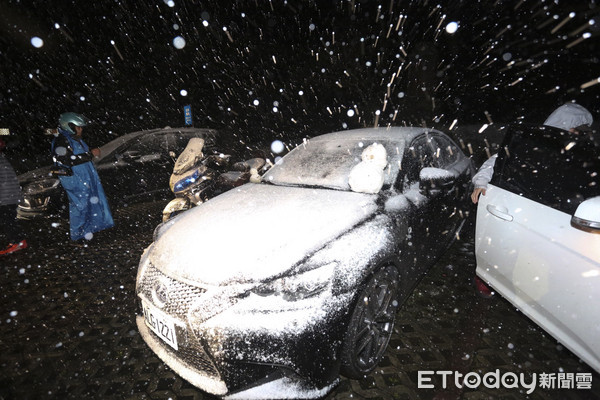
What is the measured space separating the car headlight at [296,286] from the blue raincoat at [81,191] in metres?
4.30

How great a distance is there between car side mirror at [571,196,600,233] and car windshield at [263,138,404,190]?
4.02ft

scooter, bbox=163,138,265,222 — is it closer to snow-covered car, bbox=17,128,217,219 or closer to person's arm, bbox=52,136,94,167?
snow-covered car, bbox=17,128,217,219

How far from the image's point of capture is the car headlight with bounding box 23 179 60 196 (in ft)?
17.1

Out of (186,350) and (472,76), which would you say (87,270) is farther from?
(472,76)

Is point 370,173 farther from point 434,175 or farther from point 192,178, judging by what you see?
point 192,178

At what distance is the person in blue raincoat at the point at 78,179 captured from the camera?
14.5ft

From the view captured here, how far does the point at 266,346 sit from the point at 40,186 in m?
5.79

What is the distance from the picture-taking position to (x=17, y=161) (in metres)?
12.8

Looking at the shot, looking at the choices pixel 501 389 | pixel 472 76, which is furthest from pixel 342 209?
pixel 472 76

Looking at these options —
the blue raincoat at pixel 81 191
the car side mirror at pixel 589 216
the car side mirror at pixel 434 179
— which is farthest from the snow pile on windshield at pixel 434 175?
the blue raincoat at pixel 81 191

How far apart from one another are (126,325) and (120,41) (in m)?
17.9

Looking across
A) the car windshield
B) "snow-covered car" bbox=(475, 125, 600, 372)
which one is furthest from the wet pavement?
the car windshield

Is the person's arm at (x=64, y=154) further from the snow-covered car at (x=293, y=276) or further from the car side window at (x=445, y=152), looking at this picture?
the car side window at (x=445, y=152)

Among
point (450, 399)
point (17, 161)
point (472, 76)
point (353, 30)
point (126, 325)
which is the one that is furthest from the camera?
point (353, 30)
